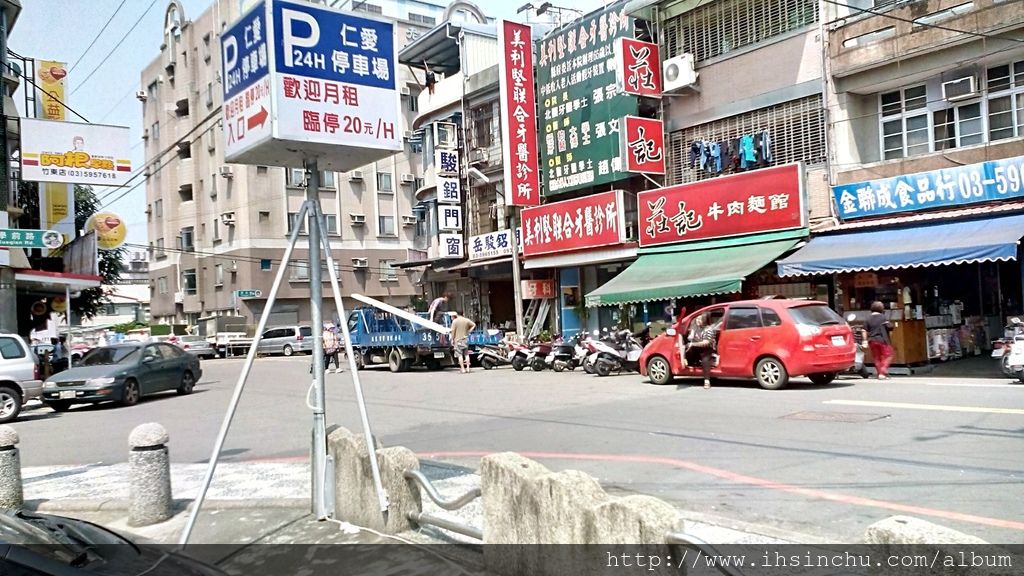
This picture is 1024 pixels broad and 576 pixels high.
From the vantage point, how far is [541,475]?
4.61 metres

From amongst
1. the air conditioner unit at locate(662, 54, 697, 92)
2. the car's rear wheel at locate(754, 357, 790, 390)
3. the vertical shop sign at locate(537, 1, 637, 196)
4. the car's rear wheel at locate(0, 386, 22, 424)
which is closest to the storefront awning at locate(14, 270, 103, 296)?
the car's rear wheel at locate(0, 386, 22, 424)

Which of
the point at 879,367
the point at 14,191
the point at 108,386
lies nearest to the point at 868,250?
the point at 879,367

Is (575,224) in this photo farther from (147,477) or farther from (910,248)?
(147,477)

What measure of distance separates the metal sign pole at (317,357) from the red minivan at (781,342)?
30.8ft

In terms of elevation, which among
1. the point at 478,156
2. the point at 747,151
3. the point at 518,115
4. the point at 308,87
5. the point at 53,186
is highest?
the point at 518,115

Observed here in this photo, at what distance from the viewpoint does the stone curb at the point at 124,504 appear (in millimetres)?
7020

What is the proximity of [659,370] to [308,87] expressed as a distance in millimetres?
11340

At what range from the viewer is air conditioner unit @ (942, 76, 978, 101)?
624 inches

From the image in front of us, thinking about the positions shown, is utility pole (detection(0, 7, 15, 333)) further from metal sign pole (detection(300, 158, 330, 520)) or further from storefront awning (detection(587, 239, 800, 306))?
metal sign pole (detection(300, 158, 330, 520))

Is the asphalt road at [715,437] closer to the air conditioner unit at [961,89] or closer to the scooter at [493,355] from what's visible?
the scooter at [493,355]

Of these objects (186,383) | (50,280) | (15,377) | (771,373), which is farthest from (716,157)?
(50,280)

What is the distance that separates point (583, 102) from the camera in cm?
2366

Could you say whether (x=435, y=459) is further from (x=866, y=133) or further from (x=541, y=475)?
(x=866, y=133)

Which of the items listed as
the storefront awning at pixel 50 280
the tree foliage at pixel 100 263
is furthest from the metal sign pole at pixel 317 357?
the tree foliage at pixel 100 263
